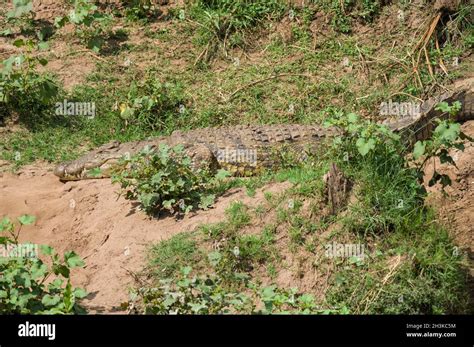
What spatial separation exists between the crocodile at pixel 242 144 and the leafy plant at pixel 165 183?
3.82ft

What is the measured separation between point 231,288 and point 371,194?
58.9 inches

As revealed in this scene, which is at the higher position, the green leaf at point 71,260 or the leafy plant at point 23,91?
the leafy plant at point 23,91

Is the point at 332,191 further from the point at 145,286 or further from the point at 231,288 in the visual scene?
the point at 145,286

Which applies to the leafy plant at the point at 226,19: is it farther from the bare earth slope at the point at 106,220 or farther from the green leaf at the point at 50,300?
the green leaf at the point at 50,300

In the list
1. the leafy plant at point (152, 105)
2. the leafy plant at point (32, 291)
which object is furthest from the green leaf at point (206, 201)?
the leafy plant at point (152, 105)

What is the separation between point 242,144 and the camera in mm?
9234

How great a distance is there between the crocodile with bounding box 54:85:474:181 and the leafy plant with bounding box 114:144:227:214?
1.16m

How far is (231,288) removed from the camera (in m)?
6.75

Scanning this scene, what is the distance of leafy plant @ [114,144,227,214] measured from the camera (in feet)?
24.7

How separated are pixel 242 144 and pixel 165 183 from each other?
6.15 ft

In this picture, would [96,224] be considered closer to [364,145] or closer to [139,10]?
[364,145]

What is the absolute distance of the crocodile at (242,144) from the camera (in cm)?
902

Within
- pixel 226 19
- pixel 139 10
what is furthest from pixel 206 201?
pixel 139 10
